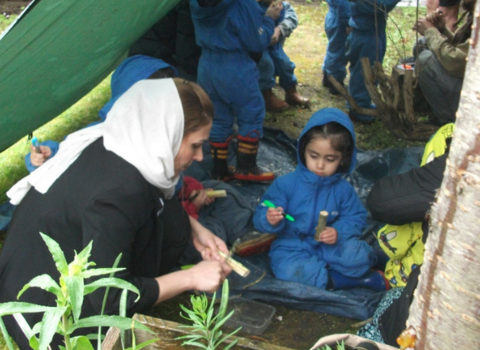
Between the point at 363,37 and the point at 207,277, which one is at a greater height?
the point at 363,37

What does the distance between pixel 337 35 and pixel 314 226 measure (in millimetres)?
2806

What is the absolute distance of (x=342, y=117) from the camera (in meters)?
2.70

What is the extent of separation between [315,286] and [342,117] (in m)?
0.97

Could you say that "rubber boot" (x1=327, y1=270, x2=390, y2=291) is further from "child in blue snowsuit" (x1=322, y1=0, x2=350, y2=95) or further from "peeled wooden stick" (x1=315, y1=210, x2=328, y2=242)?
"child in blue snowsuit" (x1=322, y1=0, x2=350, y2=95)

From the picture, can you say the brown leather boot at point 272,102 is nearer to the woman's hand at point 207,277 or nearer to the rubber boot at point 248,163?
the rubber boot at point 248,163

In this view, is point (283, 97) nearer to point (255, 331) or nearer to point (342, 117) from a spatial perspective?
point (342, 117)

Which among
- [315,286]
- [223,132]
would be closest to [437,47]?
[223,132]

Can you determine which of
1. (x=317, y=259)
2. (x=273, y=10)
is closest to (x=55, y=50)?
(x=317, y=259)

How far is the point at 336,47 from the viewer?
490cm

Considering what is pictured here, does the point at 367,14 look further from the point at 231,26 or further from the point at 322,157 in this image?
the point at 322,157

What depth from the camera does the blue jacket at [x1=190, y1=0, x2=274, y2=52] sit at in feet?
10.7

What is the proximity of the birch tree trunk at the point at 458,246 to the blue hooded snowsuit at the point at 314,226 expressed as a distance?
71.2 inches

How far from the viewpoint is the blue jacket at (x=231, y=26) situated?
3271 millimetres

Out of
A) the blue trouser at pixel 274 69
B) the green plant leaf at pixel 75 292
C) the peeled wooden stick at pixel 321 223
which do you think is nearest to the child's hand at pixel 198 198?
the peeled wooden stick at pixel 321 223
